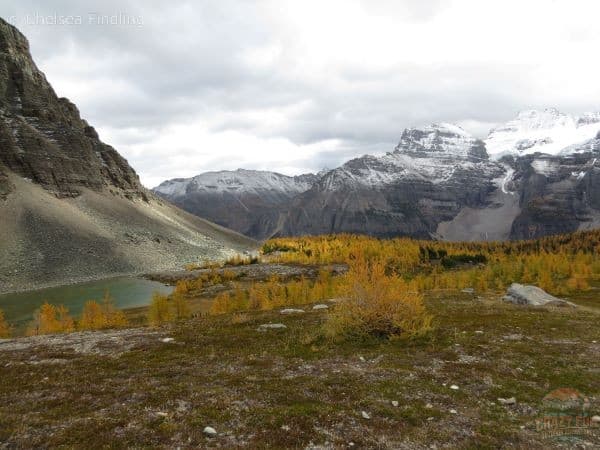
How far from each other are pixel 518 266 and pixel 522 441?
413ft

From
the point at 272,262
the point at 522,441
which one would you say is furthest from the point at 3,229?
the point at 522,441

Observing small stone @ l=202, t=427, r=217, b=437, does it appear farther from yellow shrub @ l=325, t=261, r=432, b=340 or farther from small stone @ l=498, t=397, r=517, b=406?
yellow shrub @ l=325, t=261, r=432, b=340

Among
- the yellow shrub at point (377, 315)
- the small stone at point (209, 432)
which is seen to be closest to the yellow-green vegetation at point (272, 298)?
the yellow shrub at point (377, 315)

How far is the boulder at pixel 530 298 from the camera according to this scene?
51.0m

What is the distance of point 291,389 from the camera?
17469 mm

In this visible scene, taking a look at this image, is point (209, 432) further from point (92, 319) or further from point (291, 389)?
point (92, 319)

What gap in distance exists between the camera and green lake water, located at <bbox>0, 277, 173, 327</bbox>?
10281 centimetres

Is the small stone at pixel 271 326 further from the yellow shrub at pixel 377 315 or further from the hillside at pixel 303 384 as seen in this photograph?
the yellow shrub at pixel 377 315

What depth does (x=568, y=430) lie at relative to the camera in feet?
46.1

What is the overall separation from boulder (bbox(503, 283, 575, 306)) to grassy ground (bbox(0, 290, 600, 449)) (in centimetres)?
2300

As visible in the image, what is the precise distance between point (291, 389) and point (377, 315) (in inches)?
456

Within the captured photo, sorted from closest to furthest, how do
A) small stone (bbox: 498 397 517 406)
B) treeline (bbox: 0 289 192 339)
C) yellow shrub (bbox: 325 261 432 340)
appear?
small stone (bbox: 498 397 517 406)
yellow shrub (bbox: 325 261 432 340)
treeline (bbox: 0 289 192 339)

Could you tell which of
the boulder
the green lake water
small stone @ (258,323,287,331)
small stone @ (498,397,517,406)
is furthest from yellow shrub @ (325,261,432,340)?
the green lake water

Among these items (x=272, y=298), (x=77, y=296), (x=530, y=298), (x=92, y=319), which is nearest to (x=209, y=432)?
(x=530, y=298)
